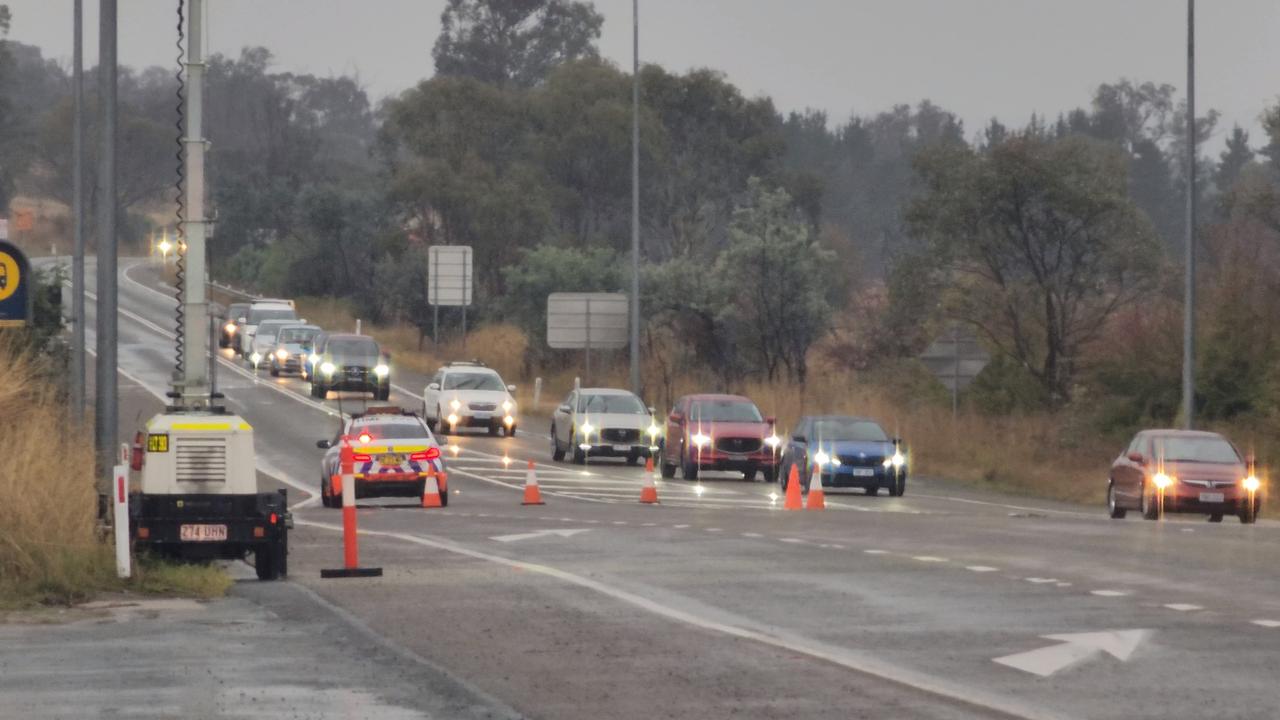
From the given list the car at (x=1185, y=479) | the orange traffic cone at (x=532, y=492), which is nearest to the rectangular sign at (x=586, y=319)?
the orange traffic cone at (x=532, y=492)

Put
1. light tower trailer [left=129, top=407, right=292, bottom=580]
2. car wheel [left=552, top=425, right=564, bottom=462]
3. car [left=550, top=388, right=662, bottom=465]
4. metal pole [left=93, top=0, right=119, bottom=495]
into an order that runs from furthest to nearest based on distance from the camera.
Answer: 1. car wheel [left=552, top=425, right=564, bottom=462]
2. car [left=550, top=388, right=662, bottom=465]
3. metal pole [left=93, top=0, right=119, bottom=495]
4. light tower trailer [left=129, top=407, right=292, bottom=580]

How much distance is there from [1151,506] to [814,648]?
1935 centimetres

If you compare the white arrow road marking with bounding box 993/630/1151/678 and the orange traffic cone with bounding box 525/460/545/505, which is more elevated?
the orange traffic cone with bounding box 525/460/545/505

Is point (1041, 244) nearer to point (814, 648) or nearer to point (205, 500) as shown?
point (205, 500)

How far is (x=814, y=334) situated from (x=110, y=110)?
1785 inches

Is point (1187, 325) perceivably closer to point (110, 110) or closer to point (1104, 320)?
point (1104, 320)

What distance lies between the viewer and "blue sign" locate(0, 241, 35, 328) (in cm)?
2050

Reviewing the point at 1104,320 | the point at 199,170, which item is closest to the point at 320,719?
the point at 199,170

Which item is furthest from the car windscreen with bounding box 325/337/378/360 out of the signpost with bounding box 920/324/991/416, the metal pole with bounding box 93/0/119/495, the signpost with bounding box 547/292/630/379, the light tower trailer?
the light tower trailer

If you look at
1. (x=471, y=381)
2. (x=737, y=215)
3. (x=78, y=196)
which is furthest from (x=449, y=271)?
(x=78, y=196)

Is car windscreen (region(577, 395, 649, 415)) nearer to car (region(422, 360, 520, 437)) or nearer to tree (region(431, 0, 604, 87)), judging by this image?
car (region(422, 360, 520, 437))

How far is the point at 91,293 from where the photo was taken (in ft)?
335

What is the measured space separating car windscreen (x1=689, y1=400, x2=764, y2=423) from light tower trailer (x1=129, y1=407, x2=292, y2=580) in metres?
23.1

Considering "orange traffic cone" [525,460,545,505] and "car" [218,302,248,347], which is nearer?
"orange traffic cone" [525,460,545,505]
